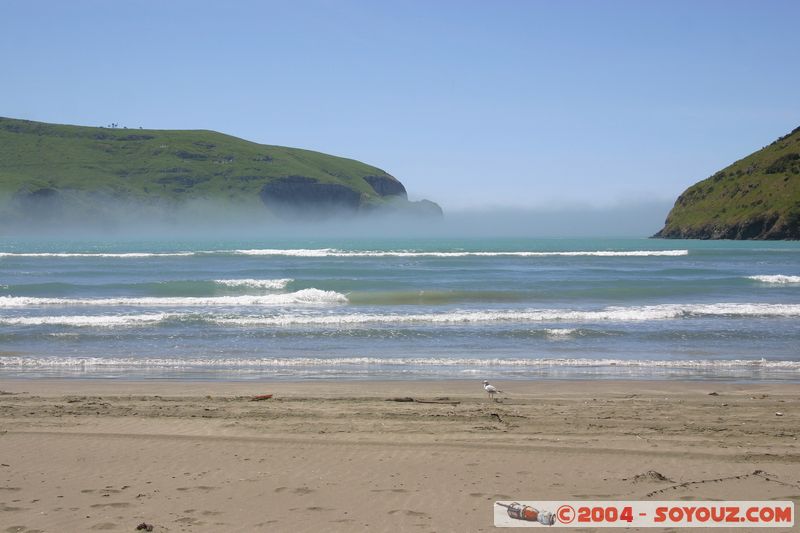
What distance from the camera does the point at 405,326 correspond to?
1864cm

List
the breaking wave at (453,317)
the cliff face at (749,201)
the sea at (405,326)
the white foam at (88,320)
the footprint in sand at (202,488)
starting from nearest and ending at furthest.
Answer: the footprint in sand at (202,488)
the sea at (405,326)
the white foam at (88,320)
the breaking wave at (453,317)
the cliff face at (749,201)

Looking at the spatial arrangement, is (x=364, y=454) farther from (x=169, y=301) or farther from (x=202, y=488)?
(x=169, y=301)

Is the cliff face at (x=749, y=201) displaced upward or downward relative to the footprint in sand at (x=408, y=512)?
upward

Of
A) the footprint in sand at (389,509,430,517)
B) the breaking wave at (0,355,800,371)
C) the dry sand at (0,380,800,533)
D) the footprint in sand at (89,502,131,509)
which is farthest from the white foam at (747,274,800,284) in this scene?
the footprint in sand at (89,502,131,509)

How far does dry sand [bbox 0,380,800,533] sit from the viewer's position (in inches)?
227

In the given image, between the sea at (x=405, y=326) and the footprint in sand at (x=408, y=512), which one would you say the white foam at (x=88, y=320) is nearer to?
the sea at (x=405, y=326)

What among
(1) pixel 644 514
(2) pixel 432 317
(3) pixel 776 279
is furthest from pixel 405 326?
(3) pixel 776 279

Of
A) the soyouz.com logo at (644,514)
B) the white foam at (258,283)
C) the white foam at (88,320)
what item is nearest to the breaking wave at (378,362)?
the white foam at (88,320)

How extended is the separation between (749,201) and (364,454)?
87.6 meters

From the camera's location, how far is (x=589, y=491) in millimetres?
6176

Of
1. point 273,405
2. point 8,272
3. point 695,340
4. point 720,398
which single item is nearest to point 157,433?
point 273,405

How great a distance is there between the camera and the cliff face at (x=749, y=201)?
78.2 m

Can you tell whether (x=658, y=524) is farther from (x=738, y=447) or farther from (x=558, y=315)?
(x=558, y=315)

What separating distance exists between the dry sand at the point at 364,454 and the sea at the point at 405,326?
7.92 feet
